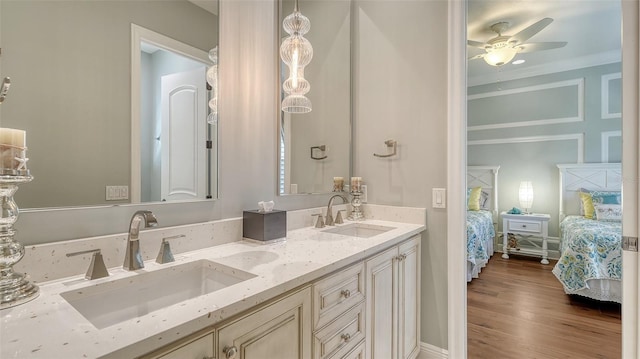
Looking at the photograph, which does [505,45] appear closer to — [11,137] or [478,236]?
[478,236]

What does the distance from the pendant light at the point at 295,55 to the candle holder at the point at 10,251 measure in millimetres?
1232

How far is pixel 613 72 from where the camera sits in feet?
13.5

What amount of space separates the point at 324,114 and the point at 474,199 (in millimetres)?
3573

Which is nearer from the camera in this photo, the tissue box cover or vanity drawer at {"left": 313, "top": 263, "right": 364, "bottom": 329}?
vanity drawer at {"left": 313, "top": 263, "right": 364, "bottom": 329}

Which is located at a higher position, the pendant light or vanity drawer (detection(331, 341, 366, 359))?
the pendant light

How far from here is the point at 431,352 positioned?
1.86m

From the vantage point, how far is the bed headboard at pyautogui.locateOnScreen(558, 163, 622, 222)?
13.1 feet

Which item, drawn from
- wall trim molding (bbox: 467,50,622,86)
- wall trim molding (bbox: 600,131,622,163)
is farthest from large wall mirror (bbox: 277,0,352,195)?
wall trim molding (bbox: 600,131,622,163)

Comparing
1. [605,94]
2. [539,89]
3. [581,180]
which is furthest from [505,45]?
[581,180]

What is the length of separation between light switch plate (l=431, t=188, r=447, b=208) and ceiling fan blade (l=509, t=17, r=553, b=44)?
2086 mm

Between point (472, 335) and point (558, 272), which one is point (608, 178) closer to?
point (558, 272)

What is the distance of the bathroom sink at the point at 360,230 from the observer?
1.87m

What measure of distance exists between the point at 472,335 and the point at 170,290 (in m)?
2.26

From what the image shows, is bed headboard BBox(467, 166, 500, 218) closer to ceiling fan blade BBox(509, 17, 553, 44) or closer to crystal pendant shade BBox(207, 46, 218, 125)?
ceiling fan blade BBox(509, 17, 553, 44)
